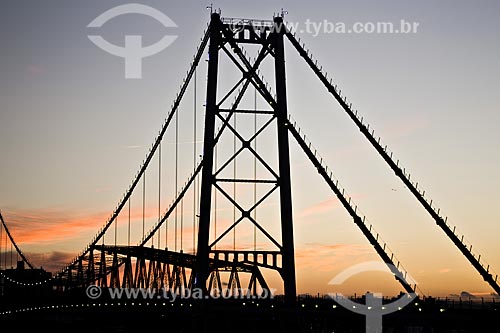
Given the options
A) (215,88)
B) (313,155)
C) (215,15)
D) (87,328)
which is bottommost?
(87,328)

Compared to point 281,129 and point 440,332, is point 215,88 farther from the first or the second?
point 440,332

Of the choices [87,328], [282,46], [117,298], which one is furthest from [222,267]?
[87,328]

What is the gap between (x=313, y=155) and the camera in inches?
2665

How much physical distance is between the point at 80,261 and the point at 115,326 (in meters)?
14.1

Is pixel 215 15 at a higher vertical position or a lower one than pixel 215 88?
higher

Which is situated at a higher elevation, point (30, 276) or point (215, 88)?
point (215, 88)

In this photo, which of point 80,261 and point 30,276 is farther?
point 30,276

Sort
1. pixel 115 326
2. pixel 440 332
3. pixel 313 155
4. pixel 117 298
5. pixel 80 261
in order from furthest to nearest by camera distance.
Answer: pixel 115 326
pixel 80 261
pixel 117 298
pixel 440 332
pixel 313 155

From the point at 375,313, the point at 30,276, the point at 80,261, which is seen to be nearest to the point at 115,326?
the point at 80,261

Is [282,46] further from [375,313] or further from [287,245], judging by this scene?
[375,313]

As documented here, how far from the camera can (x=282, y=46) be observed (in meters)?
68.1

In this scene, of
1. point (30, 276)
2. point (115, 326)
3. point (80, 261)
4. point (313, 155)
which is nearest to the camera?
point (313, 155)

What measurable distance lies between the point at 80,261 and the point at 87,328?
9.68 m

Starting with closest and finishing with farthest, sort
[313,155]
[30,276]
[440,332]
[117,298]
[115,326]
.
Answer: [313,155] < [440,332] < [117,298] < [115,326] < [30,276]
